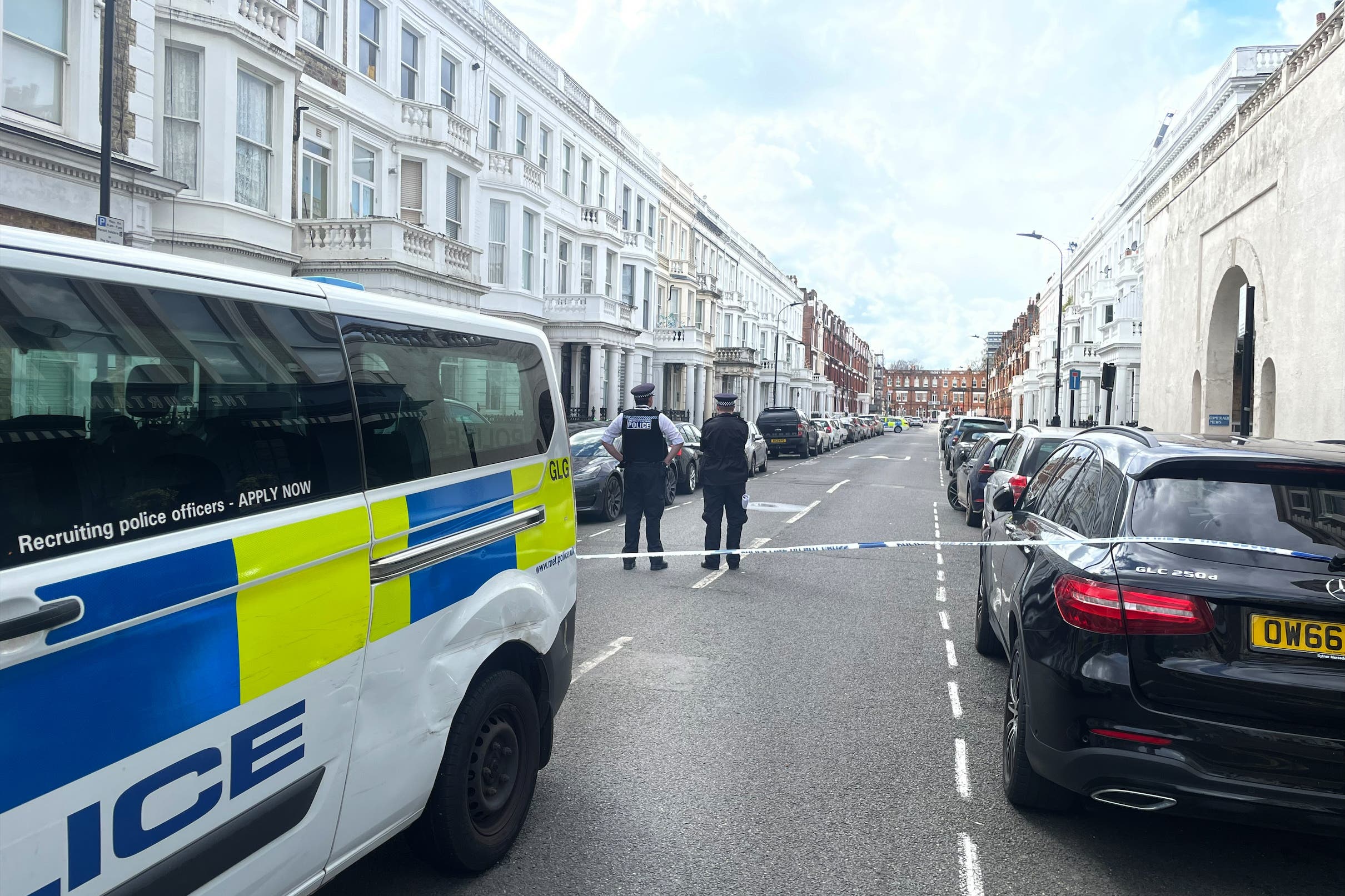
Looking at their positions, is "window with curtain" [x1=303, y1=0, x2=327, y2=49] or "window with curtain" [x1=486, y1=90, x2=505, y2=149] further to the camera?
"window with curtain" [x1=486, y1=90, x2=505, y2=149]

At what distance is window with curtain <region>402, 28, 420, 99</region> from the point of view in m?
22.8

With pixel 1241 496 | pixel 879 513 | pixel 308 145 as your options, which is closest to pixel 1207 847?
pixel 1241 496

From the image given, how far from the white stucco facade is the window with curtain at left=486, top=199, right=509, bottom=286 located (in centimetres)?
1763

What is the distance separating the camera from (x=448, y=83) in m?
25.0

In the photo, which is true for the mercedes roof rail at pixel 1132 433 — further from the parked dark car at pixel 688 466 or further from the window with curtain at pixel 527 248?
the window with curtain at pixel 527 248

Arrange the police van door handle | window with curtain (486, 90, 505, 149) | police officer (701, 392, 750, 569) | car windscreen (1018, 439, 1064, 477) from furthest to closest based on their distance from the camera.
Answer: window with curtain (486, 90, 505, 149) < car windscreen (1018, 439, 1064, 477) < police officer (701, 392, 750, 569) < the police van door handle

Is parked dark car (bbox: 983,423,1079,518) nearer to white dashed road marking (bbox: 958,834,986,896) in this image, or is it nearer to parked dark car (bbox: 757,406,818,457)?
white dashed road marking (bbox: 958,834,986,896)

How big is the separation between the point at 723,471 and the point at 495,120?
A: 21.0 metres

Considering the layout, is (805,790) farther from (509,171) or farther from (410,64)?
(509,171)

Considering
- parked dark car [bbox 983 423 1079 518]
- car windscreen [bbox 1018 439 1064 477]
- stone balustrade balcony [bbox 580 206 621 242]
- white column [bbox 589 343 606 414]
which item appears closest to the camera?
parked dark car [bbox 983 423 1079 518]

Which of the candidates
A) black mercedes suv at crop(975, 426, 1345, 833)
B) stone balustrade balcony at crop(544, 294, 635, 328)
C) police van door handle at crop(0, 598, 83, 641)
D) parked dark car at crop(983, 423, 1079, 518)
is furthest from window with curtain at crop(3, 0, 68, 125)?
stone balustrade balcony at crop(544, 294, 635, 328)

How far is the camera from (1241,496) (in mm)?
3809

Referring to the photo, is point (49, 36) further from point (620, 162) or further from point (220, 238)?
point (620, 162)

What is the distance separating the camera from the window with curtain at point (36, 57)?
12359 millimetres
